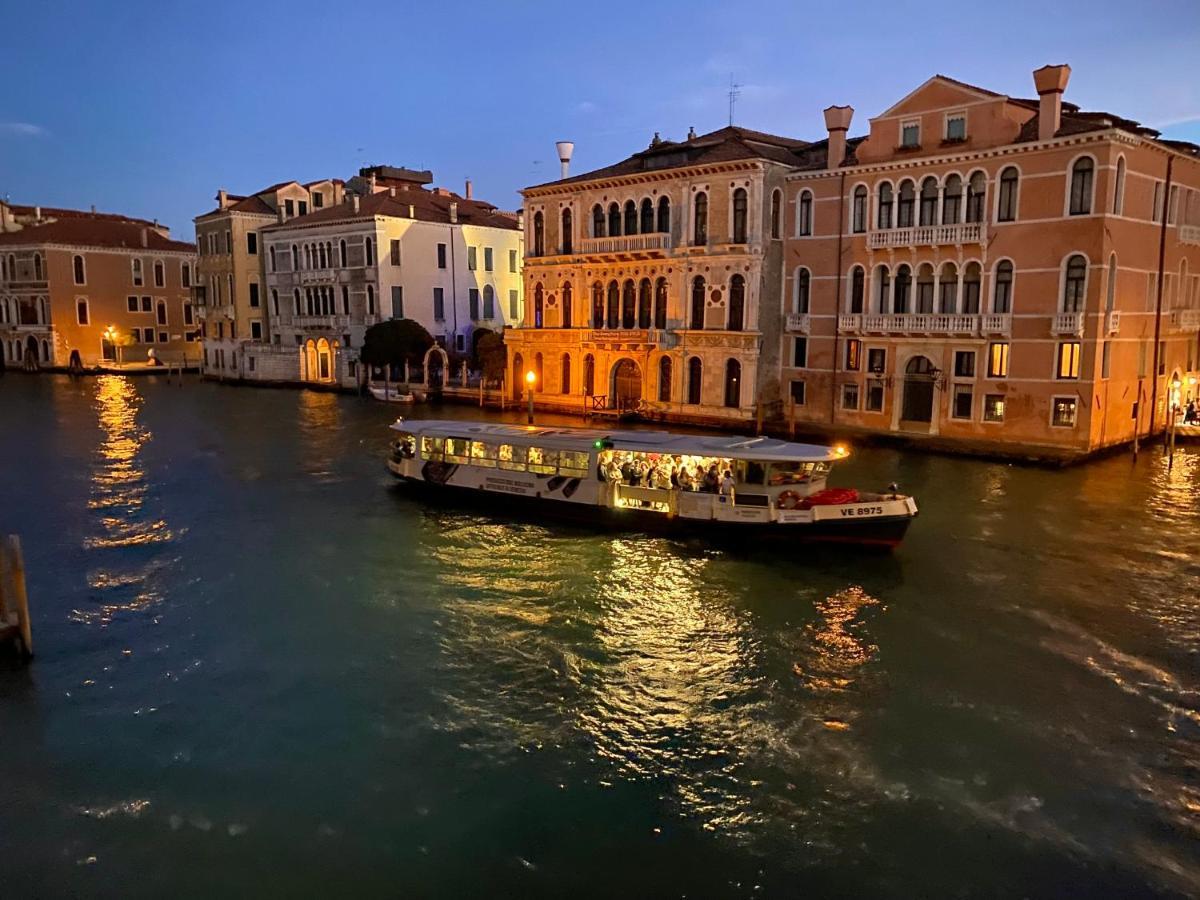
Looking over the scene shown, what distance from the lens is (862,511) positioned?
16.0 m

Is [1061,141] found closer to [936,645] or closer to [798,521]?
[798,521]

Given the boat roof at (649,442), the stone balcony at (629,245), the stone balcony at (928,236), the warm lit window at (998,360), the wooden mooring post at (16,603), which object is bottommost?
the wooden mooring post at (16,603)

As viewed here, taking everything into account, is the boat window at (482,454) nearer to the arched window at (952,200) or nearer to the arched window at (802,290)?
the arched window at (802,290)

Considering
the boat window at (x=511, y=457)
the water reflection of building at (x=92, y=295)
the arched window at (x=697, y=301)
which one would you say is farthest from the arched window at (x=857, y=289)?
the water reflection of building at (x=92, y=295)

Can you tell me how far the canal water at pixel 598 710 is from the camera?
7902mm

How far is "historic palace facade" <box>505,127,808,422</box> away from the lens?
29781 millimetres

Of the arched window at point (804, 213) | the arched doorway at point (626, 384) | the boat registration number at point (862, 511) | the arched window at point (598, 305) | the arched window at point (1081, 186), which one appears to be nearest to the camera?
the boat registration number at point (862, 511)

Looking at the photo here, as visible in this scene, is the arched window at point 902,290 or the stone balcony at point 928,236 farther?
the arched window at point 902,290

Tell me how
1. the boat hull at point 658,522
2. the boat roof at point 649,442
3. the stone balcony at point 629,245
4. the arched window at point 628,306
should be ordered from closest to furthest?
1. the boat hull at point 658,522
2. the boat roof at point 649,442
3. the stone balcony at point 629,245
4. the arched window at point 628,306

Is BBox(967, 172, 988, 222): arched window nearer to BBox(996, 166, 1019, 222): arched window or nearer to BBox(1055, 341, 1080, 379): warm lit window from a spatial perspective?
BBox(996, 166, 1019, 222): arched window

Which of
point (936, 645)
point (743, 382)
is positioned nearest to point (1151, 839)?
point (936, 645)

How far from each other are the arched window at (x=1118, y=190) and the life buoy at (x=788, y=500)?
12893 millimetres

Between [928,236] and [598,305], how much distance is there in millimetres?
12495

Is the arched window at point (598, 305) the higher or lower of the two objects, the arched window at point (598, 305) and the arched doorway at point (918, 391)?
the higher
